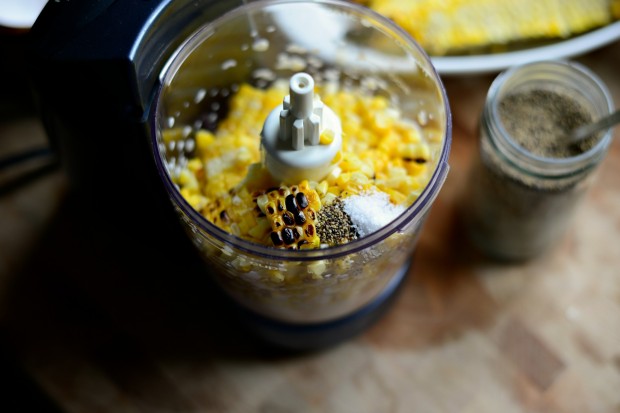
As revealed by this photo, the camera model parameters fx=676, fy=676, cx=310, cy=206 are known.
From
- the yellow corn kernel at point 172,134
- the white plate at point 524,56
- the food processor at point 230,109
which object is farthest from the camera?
the white plate at point 524,56

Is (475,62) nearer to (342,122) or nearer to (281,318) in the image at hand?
(342,122)

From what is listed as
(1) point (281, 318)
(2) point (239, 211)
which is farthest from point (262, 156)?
(1) point (281, 318)

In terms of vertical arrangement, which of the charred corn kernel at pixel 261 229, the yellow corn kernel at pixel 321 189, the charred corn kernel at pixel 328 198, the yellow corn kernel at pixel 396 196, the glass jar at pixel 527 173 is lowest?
the glass jar at pixel 527 173

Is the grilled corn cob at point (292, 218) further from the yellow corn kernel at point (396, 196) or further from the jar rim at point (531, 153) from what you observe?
the jar rim at point (531, 153)

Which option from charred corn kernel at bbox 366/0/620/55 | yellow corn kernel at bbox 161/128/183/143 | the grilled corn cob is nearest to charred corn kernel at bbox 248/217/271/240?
the grilled corn cob

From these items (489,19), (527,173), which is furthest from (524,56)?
(527,173)

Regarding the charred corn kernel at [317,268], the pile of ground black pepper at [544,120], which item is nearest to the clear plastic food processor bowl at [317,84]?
the charred corn kernel at [317,268]
